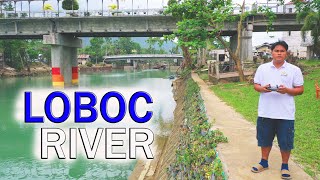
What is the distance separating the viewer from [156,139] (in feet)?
47.7

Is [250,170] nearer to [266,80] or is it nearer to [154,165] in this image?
[266,80]

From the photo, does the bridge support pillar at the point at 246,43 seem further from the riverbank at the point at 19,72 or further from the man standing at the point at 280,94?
the riverbank at the point at 19,72

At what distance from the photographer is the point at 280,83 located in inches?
185

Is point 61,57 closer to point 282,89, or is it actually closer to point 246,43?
point 246,43

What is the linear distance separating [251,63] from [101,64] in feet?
244

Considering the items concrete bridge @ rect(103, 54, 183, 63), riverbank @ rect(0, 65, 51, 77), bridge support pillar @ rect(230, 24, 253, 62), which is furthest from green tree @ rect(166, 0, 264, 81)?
concrete bridge @ rect(103, 54, 183, 63)

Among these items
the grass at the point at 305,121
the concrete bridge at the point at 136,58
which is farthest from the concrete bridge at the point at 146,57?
the grass at the point at 305,121

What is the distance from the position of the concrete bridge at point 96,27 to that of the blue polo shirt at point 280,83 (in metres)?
26.3

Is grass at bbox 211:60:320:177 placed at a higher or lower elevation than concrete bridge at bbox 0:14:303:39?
lower

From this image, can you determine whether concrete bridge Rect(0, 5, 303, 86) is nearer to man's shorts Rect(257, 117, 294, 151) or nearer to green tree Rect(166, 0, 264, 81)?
green tree Rect(166, 0, 264, 81)

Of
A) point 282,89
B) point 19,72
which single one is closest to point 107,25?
point 282,89

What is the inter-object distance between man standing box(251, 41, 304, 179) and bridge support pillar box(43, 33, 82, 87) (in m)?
30.8

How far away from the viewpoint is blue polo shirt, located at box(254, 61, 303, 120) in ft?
15.3

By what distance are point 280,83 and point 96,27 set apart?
1182 inches
